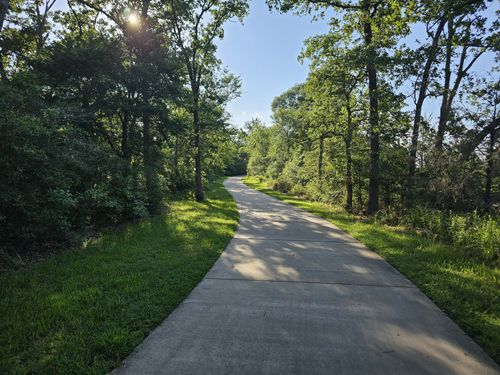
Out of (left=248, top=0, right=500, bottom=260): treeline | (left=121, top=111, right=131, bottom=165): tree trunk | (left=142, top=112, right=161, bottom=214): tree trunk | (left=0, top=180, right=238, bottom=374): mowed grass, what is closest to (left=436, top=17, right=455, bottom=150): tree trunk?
(left=248, top=0, right=500, bottom=260): treeline

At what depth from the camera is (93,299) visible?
11.2ft

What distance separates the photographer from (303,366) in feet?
7.64

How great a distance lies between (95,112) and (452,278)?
34.3 ft

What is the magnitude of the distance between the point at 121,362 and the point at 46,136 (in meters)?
5.06

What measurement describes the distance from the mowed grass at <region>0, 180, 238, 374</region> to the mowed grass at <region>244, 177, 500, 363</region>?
134 inches

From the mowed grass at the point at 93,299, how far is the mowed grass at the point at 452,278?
3392 millimetres

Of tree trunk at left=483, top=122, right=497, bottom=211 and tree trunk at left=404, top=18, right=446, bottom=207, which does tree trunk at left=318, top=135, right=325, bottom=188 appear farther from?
tree trunk at left=483, top=122, right=497, bottom=211

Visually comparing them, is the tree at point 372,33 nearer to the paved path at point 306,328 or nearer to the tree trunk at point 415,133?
the tree trunk at point 415,133

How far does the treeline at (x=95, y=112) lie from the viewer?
495 centimetres

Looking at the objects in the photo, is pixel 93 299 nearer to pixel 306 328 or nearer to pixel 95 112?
pixel 306 328

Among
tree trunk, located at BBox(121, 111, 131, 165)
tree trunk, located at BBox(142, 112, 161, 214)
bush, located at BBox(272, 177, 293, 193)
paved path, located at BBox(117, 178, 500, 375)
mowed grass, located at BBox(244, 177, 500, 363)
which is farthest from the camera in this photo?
bush, located at BBox(272, 177, 293, 193)

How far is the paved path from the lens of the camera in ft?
7.76

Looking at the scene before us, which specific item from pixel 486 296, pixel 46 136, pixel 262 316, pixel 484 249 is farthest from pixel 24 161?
pixel 484 249

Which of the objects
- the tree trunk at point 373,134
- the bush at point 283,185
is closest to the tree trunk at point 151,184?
the tree trunk at point 373,134
